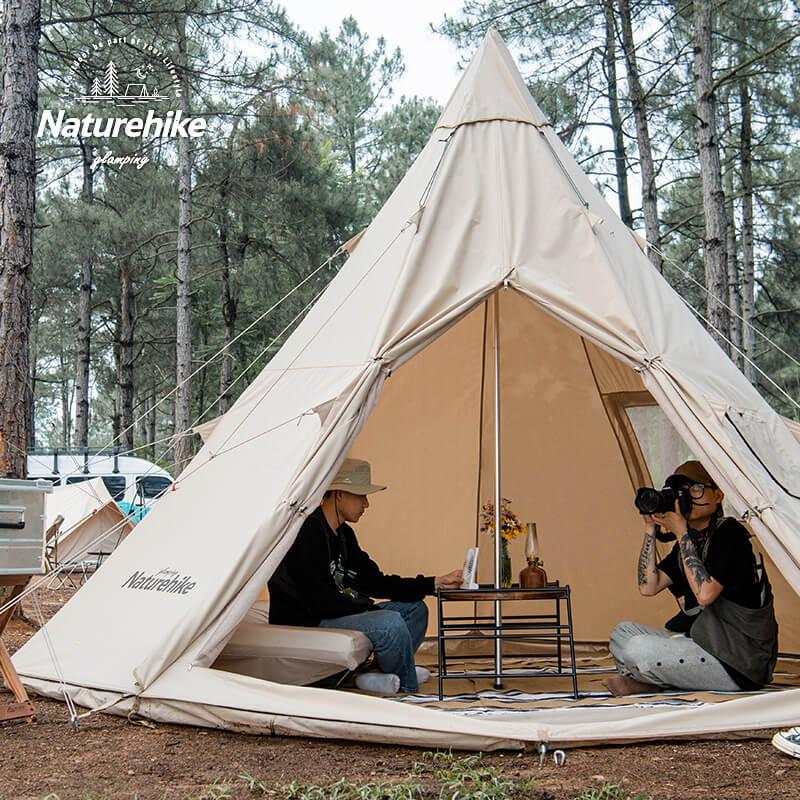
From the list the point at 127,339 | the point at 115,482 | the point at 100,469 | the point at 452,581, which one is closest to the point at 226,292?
the point at 127,339

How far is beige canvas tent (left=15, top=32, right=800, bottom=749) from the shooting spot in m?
3.78

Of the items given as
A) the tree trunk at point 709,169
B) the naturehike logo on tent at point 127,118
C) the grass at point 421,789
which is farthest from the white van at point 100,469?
the grass at point 421,789

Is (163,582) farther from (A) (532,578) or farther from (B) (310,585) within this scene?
(A) (532,578)

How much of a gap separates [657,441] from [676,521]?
1.81 metres

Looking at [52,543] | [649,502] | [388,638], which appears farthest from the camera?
[52,543]

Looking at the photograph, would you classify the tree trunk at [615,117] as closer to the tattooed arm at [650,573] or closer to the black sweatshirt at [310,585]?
the tattooed arm at [650,573]

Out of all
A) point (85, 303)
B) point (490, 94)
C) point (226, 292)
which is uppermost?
point (226, 292)

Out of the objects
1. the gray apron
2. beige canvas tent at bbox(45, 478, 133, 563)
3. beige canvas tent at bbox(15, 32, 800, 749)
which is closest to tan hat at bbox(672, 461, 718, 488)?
beige canvas tent at bbox(15, 32, 800, 749)

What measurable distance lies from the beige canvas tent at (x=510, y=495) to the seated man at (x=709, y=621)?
39cm

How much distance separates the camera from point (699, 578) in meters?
4.23

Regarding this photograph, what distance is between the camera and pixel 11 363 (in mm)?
6355

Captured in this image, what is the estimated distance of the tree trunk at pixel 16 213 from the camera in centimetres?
629

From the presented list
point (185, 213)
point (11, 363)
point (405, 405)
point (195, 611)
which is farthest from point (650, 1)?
point (195, 611)

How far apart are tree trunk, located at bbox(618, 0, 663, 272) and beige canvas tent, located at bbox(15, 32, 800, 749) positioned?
537cm
